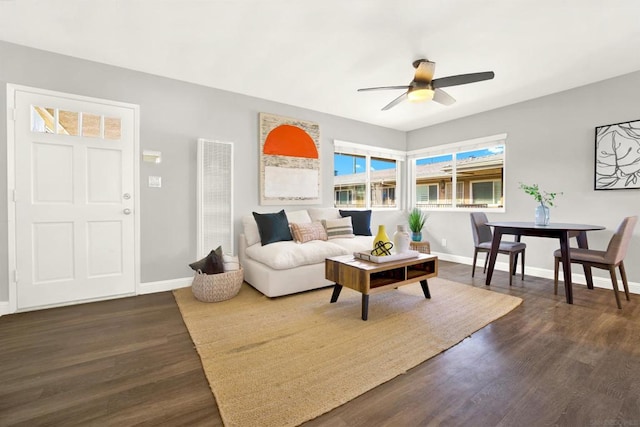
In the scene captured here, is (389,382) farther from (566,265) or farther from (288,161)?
(288,161)

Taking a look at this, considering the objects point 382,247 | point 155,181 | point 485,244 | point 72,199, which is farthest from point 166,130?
point 485,244

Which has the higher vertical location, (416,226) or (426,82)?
(426,82)

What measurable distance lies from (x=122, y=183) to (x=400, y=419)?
133 inches

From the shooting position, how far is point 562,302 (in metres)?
2.88

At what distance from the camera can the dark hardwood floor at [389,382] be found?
1.34 metres

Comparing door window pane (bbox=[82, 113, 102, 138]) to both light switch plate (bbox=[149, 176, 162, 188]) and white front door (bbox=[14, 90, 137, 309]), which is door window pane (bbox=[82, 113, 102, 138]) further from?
light switch plate (bbox=[149, 176, 162, 188])

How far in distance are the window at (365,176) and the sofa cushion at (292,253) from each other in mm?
1634

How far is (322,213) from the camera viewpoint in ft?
14.0

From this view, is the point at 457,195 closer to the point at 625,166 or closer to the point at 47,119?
the point at 625,166

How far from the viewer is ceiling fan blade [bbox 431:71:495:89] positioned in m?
2.52

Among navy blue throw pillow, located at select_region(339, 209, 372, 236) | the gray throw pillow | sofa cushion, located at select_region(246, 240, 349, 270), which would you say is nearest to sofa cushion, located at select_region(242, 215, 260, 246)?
sofa cushion, located at select_region(246, 240, 349, 270)

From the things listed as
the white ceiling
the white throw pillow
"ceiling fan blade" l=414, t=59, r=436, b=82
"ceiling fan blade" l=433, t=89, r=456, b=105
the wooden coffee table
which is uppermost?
the white ceiling

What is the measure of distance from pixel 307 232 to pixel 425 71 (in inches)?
88.3

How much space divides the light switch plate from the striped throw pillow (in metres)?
2.16
